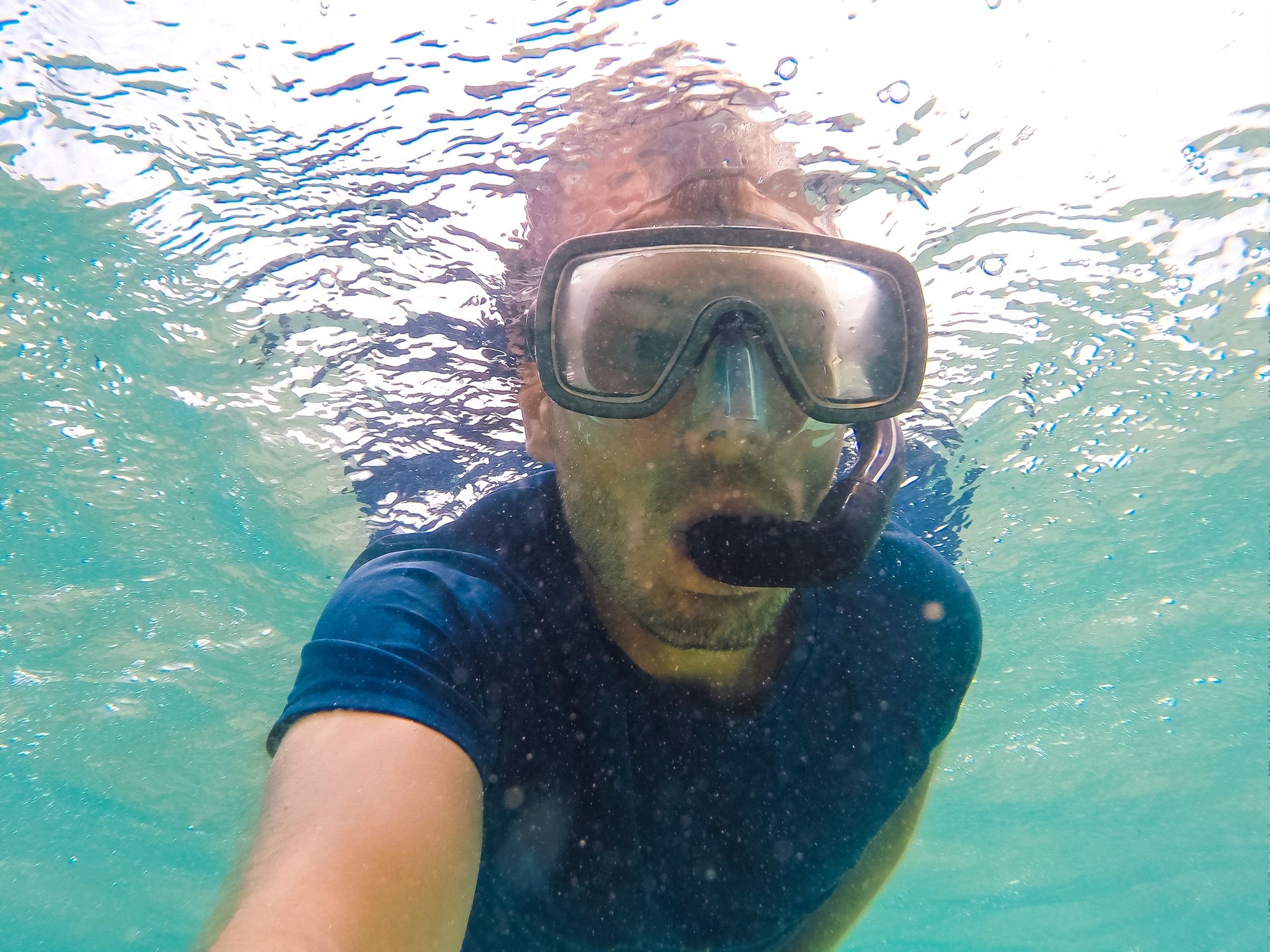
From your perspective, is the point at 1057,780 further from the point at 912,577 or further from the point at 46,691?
the point at 46,691

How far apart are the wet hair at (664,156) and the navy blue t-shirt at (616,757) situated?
182 centimetres

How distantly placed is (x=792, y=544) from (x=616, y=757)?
1.30 meters

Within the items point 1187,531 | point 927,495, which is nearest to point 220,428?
point 927,495

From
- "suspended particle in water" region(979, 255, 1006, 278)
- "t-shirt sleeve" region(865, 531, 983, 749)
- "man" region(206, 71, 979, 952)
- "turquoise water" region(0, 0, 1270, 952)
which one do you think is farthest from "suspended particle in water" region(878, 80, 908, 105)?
"t-shirt sleeve" region(865, 531, 983, 749)

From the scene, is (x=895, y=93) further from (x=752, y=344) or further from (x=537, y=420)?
(x=537, y=420)

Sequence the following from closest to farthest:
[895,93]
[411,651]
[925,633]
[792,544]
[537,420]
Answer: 1. [411,651]
2. [792,544]
3. [925,633]
4. [537,420]
5. [895,93]

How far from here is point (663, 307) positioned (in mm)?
3334

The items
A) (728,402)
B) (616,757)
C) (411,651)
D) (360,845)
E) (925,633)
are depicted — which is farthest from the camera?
(925,633)

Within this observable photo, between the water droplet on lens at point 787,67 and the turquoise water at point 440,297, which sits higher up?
the water droplet on lens at point 787,67

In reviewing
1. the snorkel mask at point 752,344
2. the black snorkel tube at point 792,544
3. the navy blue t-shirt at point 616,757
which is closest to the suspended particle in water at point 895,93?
the snorkel mask at point 752,344

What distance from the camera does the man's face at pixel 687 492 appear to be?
3.14m

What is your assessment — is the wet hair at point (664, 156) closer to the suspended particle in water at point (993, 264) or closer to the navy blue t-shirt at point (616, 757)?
the navy blue t-shirt at point (616, 757)

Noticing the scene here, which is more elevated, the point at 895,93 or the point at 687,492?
the point at 895,93

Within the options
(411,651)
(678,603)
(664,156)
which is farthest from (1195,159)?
(411,651)
